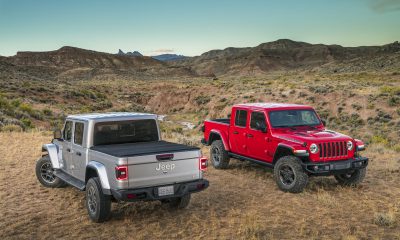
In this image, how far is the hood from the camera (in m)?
9.13

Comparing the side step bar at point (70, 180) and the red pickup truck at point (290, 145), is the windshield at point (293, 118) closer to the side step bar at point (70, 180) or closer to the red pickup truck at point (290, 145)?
the red pickup truck at point (290, 145)

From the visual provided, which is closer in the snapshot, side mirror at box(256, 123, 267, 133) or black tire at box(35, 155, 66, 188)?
black tire at box(35, 155, 66, 188)

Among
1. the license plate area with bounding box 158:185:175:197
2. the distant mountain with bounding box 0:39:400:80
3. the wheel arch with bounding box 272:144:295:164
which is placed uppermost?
the distant mountain with bounding box 0:39:400:80

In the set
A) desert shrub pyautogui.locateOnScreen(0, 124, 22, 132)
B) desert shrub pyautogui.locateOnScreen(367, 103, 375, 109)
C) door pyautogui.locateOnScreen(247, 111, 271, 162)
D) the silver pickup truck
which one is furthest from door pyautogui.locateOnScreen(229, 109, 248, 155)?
desert shrub pyautogui.locateOnScreen(367, 103, 375, 109)

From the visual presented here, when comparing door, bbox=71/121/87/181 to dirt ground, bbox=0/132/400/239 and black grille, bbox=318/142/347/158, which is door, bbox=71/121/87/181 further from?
black grille, bbox=318/142/347/158

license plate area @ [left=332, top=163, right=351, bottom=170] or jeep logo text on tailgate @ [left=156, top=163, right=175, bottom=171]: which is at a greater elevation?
jeep logo text on tailgate @ [left=156, top=163, right=175, bottom=171]

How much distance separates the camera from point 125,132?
7969 mm

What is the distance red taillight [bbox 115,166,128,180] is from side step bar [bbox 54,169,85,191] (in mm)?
1448

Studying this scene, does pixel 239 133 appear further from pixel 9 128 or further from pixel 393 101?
pixel 393 101

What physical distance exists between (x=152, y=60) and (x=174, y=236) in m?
171

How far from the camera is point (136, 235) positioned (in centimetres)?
657

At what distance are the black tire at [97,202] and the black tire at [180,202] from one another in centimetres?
139

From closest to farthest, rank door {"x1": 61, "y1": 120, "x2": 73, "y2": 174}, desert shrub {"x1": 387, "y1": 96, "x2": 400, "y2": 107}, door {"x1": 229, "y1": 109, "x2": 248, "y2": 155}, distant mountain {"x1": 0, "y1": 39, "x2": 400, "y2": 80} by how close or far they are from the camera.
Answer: door {"x1": 61, "y1": 120, "x2": 73, "y2": 174}
door {"x1": 229, "y1": 109, "x2": 248, "y2": 155}
desert shrub {"x1": 387, "y1": 96, "x2": 400, "y2": 107}
distant mountain {"x1": 0, "y1": 39, "x2": 400, "y2": 80}

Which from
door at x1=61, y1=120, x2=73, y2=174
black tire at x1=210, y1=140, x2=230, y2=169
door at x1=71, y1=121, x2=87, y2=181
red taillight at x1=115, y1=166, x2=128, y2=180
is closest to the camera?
red taillight at x1=115, y1=166, x2=128, y2=180
